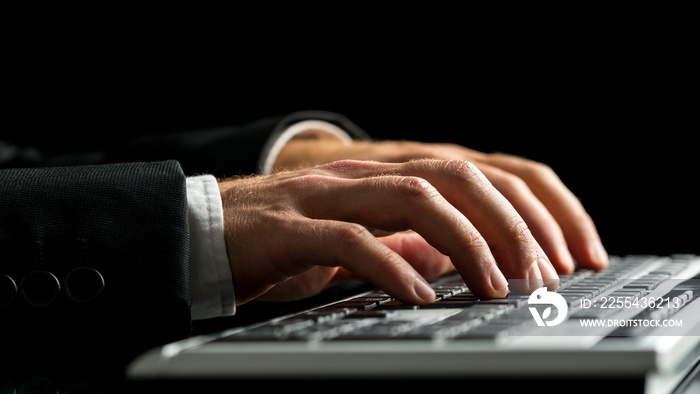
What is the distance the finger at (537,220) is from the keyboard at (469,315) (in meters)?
0.17

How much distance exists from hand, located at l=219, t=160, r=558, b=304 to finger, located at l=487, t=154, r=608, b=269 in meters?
0.34


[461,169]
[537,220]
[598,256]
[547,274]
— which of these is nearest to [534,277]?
[547,274]

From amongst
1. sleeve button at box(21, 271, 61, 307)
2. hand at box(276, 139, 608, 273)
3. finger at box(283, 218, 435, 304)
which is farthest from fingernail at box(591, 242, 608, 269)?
sleeve button at box(21, 271, 61, 307)

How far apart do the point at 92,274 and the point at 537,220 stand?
54 centimetres

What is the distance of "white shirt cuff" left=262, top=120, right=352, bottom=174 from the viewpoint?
130 centimetres

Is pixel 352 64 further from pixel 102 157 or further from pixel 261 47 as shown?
pixel 102 157

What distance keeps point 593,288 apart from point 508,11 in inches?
56.5

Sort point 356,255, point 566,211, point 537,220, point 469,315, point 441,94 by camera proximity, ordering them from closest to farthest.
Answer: point 469,315, point 356,255, point 537,220, point 566,211, point 441,94

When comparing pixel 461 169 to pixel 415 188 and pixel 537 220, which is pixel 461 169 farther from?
pixel 537 220

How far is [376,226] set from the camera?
0.69m

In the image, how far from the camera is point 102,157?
1416mm

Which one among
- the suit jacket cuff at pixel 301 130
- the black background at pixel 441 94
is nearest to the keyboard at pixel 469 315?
the suit jacket cuff at pixel 301 130

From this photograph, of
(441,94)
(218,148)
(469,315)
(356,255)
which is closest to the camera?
(469,315)

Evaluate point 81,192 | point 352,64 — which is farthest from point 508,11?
point 81,192
